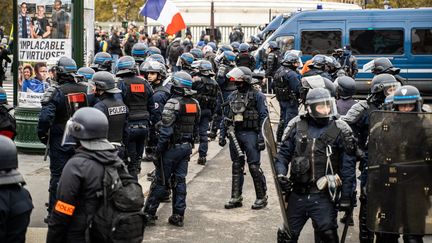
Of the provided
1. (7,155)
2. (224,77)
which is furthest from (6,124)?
(224,77)

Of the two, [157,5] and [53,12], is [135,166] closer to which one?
[53,12]

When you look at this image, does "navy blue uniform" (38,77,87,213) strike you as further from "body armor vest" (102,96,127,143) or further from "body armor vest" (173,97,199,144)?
"body armor vest" (173,97,199,144)

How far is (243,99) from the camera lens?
9.88 meters

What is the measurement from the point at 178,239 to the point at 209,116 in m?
4.95

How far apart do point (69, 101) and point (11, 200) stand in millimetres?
3706

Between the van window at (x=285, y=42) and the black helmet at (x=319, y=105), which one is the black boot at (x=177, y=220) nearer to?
the black helmet at (x=319, y=105)

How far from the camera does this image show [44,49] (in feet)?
40.8

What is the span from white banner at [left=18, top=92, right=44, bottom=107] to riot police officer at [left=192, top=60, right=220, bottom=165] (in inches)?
102

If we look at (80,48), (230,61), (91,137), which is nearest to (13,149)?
(91,137)

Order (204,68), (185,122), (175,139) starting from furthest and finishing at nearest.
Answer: (204,68) → (185,122) → (175,139)

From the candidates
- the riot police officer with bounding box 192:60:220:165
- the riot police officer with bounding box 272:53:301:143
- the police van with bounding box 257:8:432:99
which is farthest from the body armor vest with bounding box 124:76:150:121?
the police van with bounding box 257:8:432:99

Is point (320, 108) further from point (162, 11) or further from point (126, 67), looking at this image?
point (162, 11)

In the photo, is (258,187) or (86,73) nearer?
(258,187)

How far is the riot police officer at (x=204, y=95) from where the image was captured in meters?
12.8
